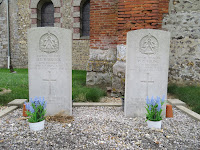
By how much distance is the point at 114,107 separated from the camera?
365 centimetres

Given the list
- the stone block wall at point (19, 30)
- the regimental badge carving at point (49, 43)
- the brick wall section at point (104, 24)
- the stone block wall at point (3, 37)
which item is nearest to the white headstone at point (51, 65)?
the regimental badge carving at point (49, 43)

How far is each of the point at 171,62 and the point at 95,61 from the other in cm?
267

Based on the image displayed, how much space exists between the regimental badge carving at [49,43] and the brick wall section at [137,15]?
2179 mm

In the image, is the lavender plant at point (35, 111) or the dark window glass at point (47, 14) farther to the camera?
the dark window glass at point (47, 14)

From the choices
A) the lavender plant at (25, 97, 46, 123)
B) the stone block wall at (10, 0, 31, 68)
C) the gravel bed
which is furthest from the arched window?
the lavender plant at (25, 97, 46, 123)

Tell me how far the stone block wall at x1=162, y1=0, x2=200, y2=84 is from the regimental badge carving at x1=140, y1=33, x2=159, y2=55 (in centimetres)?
296

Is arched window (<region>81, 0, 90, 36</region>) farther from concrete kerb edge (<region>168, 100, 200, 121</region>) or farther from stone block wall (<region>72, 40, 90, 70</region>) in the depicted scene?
concrete kerb edge (<region>168, 100, 200, 121</region>)

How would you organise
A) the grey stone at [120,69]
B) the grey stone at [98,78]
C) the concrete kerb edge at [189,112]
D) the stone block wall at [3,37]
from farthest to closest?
the stone block wall at [3,37] → the grey stone at [98,78] → the grey stone at [120,69] → the concrete kerb edge at [189,112]

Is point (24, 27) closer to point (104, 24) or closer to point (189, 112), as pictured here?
point (104, 24)

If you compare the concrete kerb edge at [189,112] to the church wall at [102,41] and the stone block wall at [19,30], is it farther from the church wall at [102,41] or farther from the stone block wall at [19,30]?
the stone block wall at [19,30]

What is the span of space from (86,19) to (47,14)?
2.98 m

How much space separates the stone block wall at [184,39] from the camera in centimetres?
505

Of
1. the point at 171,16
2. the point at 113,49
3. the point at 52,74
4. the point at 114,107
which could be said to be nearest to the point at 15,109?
the point at 52,74

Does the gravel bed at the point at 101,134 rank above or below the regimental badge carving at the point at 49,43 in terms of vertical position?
below
